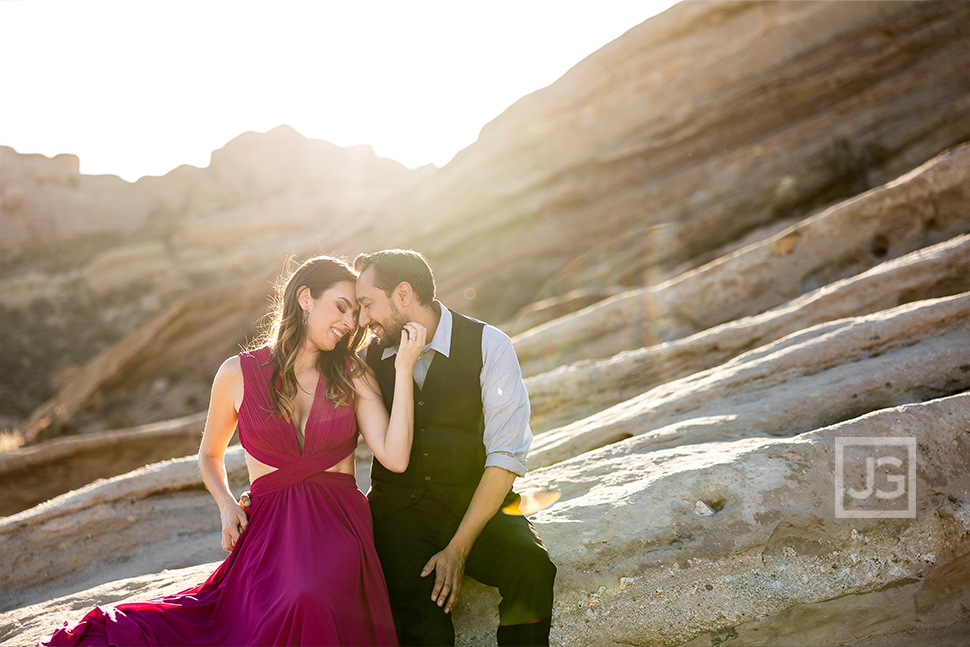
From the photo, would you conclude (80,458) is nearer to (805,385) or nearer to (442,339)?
(442,339)

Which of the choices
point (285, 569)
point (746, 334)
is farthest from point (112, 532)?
point (746, 334)

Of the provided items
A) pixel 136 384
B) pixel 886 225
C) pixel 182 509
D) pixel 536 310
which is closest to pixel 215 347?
pixel 136 384

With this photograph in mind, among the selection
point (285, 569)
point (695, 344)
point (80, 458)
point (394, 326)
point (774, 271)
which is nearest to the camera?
point (285, 569)

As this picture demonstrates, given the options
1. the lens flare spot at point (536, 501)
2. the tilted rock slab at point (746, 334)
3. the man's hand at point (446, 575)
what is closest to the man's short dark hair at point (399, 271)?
the man's hand at point (446, 575)

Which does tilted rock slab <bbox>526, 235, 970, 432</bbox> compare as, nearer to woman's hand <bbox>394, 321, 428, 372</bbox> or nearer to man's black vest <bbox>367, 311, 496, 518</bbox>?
man's black vest <bbox>367, 311, 496, 518</bbox>

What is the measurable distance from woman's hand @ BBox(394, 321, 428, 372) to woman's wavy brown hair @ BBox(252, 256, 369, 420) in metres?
0.32

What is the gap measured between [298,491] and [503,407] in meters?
1.09

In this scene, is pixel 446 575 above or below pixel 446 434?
below

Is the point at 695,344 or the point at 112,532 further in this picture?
the point at 695,344

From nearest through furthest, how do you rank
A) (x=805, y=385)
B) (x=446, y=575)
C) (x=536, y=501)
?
(x=446, y=575) < (x=536, y=501) < (x=805, y=385)

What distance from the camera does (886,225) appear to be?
30.2 ft

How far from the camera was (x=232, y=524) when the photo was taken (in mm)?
3068

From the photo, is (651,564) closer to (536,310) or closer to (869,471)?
(869,471)

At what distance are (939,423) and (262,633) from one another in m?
3.90
